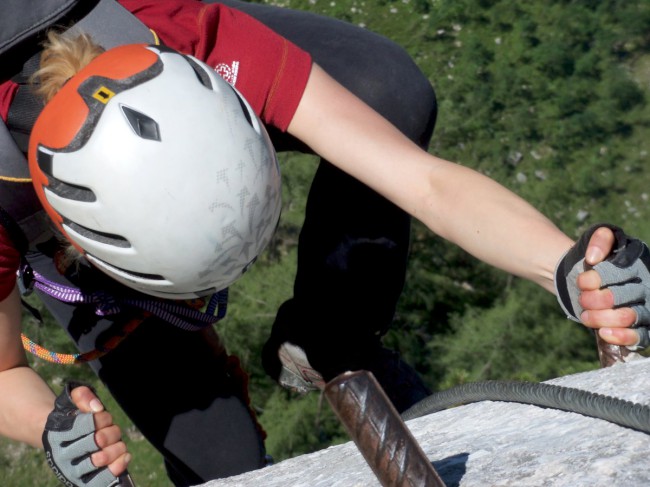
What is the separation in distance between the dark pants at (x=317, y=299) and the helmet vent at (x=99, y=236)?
0.61m

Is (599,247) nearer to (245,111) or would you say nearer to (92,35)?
(245,111)

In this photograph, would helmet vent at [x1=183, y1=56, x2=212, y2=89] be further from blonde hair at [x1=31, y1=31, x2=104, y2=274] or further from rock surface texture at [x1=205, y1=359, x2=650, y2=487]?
rock surface texture at [x1=205, y1=359, x2=650, y2=487]

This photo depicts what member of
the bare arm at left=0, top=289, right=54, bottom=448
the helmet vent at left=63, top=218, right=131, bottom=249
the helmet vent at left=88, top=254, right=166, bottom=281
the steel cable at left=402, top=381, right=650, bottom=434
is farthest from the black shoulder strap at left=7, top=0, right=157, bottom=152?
the steel cable at left=402, top=381, right=650, bottom=434

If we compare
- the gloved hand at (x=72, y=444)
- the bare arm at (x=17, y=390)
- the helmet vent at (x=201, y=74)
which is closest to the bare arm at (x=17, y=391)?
the bare arm at (x=17, y=390)

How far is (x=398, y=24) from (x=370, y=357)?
299 centimetres

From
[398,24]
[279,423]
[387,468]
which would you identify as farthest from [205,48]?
[398,24]

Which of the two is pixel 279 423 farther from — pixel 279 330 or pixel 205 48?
pixel 205 48

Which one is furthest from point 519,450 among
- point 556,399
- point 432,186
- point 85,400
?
point 85,400

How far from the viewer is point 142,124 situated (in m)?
2.08

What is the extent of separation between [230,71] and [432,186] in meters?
0.69

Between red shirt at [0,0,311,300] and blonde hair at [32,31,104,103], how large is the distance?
0.25m

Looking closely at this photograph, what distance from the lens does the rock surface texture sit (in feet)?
4.78

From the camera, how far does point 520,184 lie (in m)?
4.53

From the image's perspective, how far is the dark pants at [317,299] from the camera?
2.85 m
